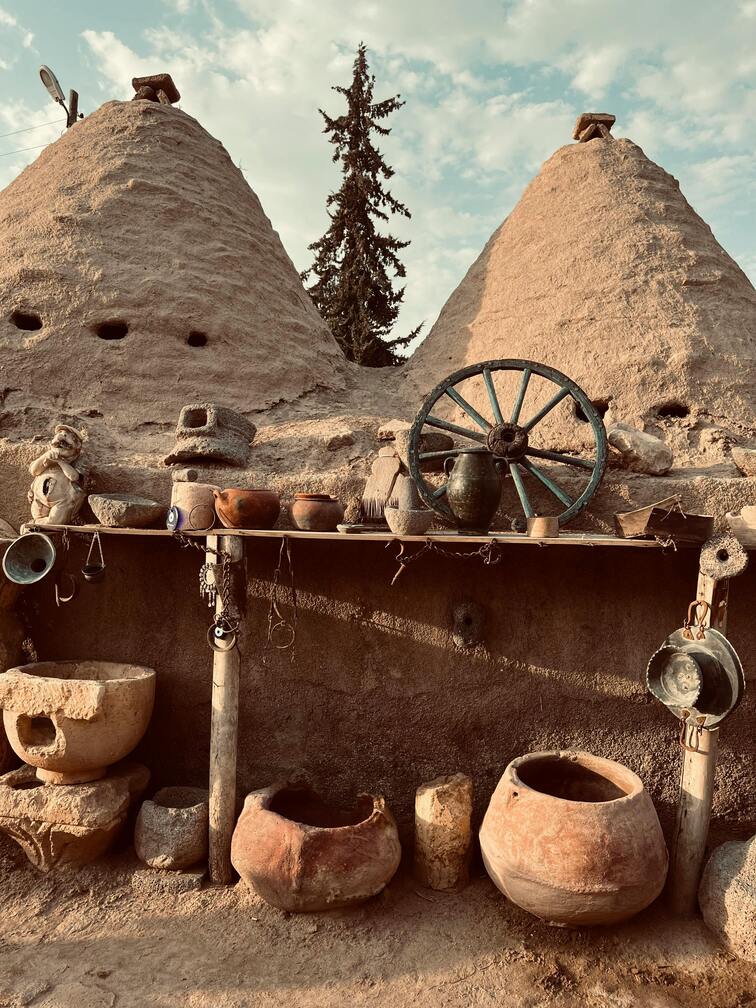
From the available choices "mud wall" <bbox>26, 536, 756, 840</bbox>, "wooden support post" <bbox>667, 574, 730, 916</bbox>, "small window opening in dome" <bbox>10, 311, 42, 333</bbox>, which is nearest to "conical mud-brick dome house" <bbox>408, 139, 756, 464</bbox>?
"mud wall" <bbox>26, 536, 756, 840</bbox>

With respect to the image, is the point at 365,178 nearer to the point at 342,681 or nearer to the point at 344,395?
the point at 344,395

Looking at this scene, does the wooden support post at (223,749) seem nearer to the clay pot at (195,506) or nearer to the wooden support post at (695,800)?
the clay pot at (195,506)

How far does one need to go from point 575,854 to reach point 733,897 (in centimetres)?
85

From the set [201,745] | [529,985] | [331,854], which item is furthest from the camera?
[201,745]

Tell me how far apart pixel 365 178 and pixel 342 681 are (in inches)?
401

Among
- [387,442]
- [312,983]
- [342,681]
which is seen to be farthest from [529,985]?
[387,442]

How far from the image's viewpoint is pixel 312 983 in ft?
9.65

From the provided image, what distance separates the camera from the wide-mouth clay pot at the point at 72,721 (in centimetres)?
347

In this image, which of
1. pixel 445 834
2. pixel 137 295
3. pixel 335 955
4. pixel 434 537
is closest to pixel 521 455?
pixel 434 537

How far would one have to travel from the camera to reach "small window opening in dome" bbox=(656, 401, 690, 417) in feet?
16.1

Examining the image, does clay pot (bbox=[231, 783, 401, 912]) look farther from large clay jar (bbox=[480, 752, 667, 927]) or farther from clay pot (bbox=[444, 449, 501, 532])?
clay pot (bbox=[444, 449, 501, 532])

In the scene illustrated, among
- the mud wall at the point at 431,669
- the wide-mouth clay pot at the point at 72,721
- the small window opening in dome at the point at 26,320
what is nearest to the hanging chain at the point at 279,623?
the mud wall at the point at 431,669

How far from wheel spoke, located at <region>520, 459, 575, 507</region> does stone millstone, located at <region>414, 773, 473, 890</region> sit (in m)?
1.71

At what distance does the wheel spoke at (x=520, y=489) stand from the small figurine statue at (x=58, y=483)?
2.66 meters
